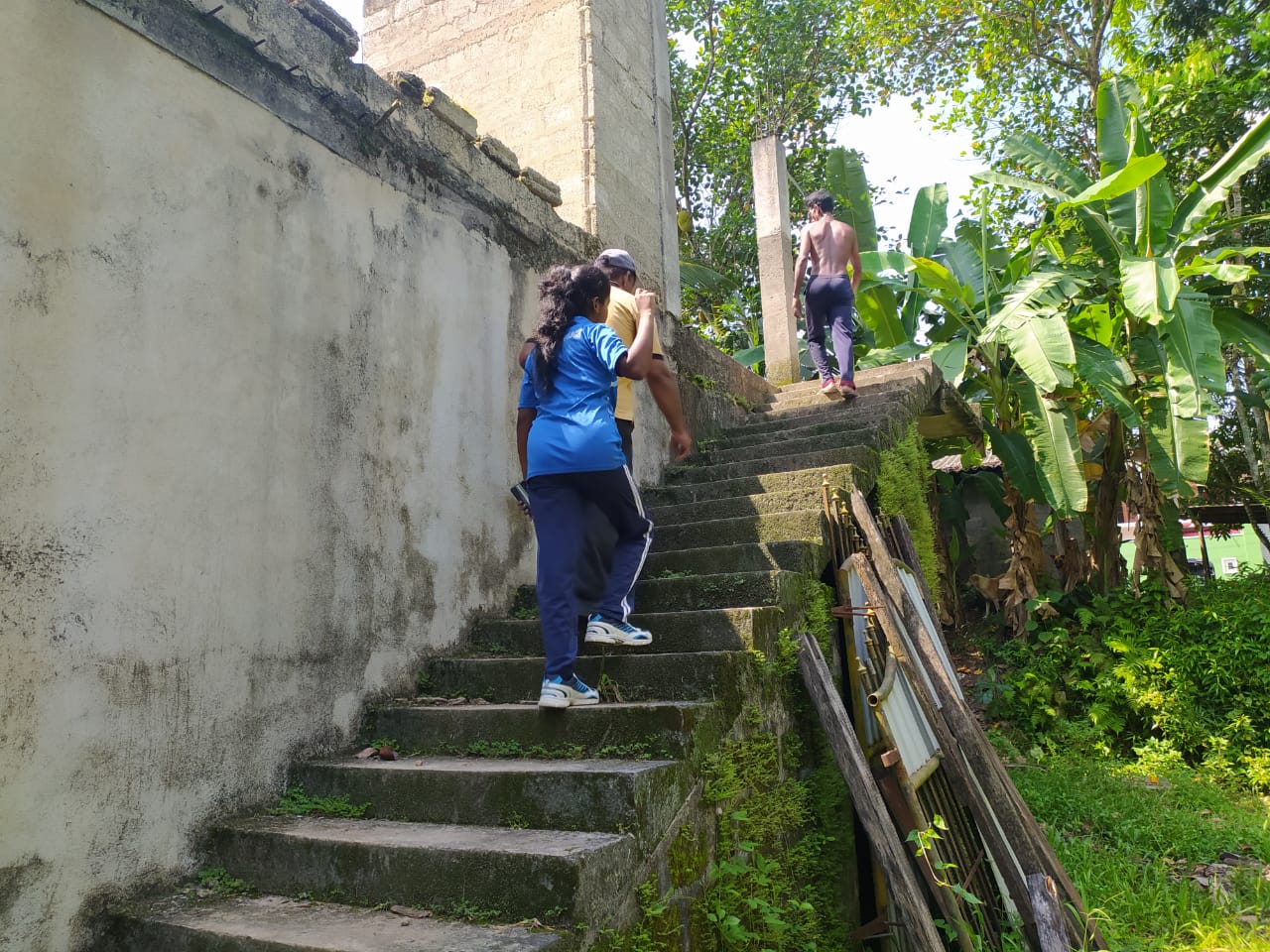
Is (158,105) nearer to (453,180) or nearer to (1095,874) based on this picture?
(453,180)

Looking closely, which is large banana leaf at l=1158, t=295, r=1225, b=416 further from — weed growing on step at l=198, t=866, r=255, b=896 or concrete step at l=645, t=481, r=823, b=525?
weed growing on step at l=198, t=866, r=255, b=896

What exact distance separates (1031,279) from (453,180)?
16.0 feet

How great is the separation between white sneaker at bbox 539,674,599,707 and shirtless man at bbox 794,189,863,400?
4185mm

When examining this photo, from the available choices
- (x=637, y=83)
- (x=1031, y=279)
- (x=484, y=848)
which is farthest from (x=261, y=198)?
(x=1031, y=279)

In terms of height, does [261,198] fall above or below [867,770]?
above

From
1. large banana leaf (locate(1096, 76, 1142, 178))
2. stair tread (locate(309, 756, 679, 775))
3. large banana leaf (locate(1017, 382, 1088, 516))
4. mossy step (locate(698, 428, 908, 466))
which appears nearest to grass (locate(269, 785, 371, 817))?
stair tread (locate(309, 756, 679, 775))

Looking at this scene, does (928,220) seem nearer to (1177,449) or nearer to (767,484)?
(1177,449)

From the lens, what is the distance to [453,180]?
4.61 meters

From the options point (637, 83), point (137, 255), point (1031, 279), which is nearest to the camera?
point (137, 255)

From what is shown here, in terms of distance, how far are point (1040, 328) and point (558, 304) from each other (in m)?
4.63

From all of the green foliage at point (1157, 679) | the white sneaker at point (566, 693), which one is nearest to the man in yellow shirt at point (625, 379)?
the white sneaker at point (566, 693)

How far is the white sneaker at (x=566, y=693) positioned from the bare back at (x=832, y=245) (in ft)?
14.8

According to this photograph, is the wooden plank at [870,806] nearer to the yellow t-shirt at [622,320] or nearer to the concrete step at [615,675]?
the concrete step at [615,675]

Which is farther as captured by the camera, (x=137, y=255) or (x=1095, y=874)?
(x=1095, y=874)
